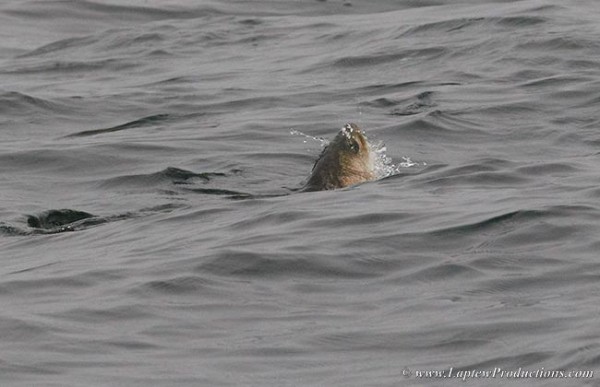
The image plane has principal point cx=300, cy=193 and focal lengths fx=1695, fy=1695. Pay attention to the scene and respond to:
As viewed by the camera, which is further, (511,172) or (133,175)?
(133,175)

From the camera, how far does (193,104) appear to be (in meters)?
16.5

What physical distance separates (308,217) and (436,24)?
9.63 m

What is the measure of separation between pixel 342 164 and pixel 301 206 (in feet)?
2.95

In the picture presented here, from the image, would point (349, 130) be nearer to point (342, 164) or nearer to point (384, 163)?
point (342, 164)

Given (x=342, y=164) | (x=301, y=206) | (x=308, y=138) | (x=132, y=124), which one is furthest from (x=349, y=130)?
(x=132, y=124)

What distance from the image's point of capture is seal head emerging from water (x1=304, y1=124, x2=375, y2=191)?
38.2 ft

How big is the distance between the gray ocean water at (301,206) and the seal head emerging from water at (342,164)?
0.18 metres

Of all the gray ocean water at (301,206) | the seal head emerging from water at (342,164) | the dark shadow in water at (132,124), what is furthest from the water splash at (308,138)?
the seal head emerging from water at (342,164)

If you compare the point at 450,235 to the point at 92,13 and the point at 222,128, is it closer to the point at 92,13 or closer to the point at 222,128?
the point at 222,128

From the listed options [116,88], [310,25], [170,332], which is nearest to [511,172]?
[170,332]

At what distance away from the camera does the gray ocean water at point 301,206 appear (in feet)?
25.2

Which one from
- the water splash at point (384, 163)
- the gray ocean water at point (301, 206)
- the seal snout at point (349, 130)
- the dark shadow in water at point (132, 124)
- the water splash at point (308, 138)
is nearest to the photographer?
the gray ocean water at point (301, 206)

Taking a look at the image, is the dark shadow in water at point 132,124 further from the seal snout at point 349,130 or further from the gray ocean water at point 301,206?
the seal snout at point 349,130

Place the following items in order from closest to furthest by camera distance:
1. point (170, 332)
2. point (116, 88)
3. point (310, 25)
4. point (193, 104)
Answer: point (170, 332)
point (193, 104)
point (116, 88)
point (310, 25)
